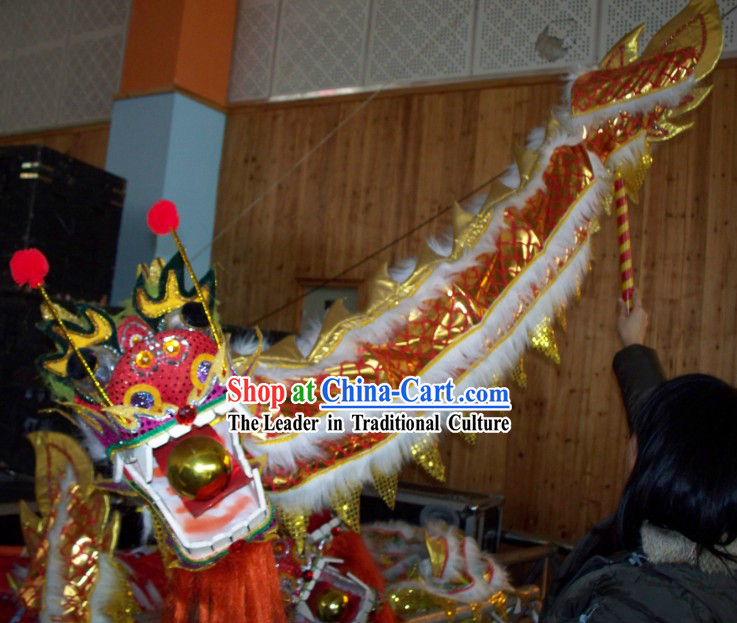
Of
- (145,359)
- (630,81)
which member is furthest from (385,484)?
(630,81)

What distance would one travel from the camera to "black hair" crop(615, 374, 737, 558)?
0.95 m

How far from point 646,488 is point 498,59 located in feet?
13.8

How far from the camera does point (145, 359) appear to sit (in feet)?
4.50

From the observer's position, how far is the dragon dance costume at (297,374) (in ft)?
4.41

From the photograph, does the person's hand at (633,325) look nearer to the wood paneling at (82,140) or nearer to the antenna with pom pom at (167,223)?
the antenna with pom pom at (167,223)

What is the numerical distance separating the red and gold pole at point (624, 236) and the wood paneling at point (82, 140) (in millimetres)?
5244

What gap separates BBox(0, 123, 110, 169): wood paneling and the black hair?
594 centimetres

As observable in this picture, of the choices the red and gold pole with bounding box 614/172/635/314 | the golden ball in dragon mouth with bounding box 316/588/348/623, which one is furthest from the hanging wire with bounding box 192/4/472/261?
the golden ball in dragon mouth with bounding box 316/588/348/623

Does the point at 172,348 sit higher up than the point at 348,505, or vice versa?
the point at 172,348

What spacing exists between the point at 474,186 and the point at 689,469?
3.90 meters

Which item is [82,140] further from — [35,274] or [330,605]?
[330,605]

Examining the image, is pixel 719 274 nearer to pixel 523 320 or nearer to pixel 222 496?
pixel 523 320

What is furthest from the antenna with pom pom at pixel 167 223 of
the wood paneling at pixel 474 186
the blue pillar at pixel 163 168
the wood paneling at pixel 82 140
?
the wood paneling at pixel 82 140

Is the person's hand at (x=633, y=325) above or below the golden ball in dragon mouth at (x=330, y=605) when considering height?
above
